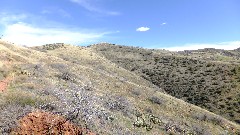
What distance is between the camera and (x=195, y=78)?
8069cm

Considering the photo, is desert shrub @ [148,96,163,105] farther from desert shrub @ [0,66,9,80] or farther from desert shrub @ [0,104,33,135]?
desert shrub @ [0,104,33,135]

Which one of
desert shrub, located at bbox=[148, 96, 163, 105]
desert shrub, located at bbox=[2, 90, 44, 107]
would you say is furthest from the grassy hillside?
desert shrub, located at bbox=[2, 90, 44, 107]

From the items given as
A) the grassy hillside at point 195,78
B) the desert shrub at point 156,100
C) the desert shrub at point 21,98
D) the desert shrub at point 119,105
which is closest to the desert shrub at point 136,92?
the desert shrub at point 156,100

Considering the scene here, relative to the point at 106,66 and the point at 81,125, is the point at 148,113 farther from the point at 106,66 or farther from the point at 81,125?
the point at 106,66

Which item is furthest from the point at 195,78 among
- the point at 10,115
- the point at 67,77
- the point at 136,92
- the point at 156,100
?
the point at 10,115

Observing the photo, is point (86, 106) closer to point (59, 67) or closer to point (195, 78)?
point (59, 67)

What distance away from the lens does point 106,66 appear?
261 feet

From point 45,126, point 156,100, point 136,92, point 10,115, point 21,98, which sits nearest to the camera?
point 45,126

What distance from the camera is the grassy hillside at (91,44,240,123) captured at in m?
63.5

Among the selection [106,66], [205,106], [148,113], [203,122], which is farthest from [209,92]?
[148,113]

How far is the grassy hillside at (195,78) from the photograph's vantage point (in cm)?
6350

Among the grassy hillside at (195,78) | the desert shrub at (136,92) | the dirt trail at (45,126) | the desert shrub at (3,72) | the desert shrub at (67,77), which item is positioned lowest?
the grassy hillside at (195,78)

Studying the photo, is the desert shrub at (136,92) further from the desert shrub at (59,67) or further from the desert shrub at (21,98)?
the desert shrub at (21,98)

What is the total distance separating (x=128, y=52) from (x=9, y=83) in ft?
324
